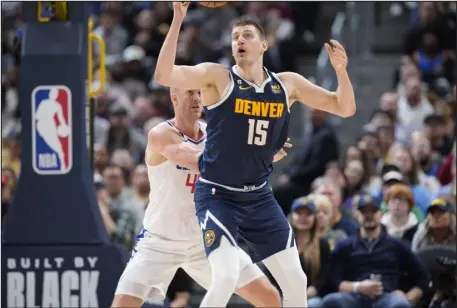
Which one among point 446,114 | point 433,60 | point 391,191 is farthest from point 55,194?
point 433,60

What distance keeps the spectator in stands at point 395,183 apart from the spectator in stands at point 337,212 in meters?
0.41

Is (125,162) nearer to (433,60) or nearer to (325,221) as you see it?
(325,221)

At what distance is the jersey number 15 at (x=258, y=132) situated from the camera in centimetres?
745

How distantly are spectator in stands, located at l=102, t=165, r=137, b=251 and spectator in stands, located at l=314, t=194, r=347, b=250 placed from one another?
212 centimetres

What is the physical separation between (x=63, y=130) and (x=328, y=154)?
15.7 feet

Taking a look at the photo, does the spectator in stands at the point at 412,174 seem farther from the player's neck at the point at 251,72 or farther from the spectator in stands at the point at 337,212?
the player's neck at the point at 251,72

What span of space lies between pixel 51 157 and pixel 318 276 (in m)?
2.90

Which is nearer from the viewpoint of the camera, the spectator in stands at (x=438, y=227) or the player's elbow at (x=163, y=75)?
the player's elbow at (x=163, y=75)

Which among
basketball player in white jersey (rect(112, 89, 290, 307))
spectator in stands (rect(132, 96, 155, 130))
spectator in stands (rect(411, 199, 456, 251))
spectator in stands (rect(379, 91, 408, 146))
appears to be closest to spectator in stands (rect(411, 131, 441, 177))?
spectator in stands (rect(379, 91, 408, 146))

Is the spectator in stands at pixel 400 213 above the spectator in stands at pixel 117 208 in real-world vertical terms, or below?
above

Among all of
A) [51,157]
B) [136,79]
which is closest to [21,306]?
[51,157]

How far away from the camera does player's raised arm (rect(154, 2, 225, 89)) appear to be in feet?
23.4

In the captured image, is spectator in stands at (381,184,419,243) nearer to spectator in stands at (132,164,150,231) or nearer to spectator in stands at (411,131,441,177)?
spectator in stands at (411,131,441,177)

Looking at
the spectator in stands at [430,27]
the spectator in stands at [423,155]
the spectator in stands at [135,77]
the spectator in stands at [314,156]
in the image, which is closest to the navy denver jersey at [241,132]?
the spectator in stands at [314,156]
